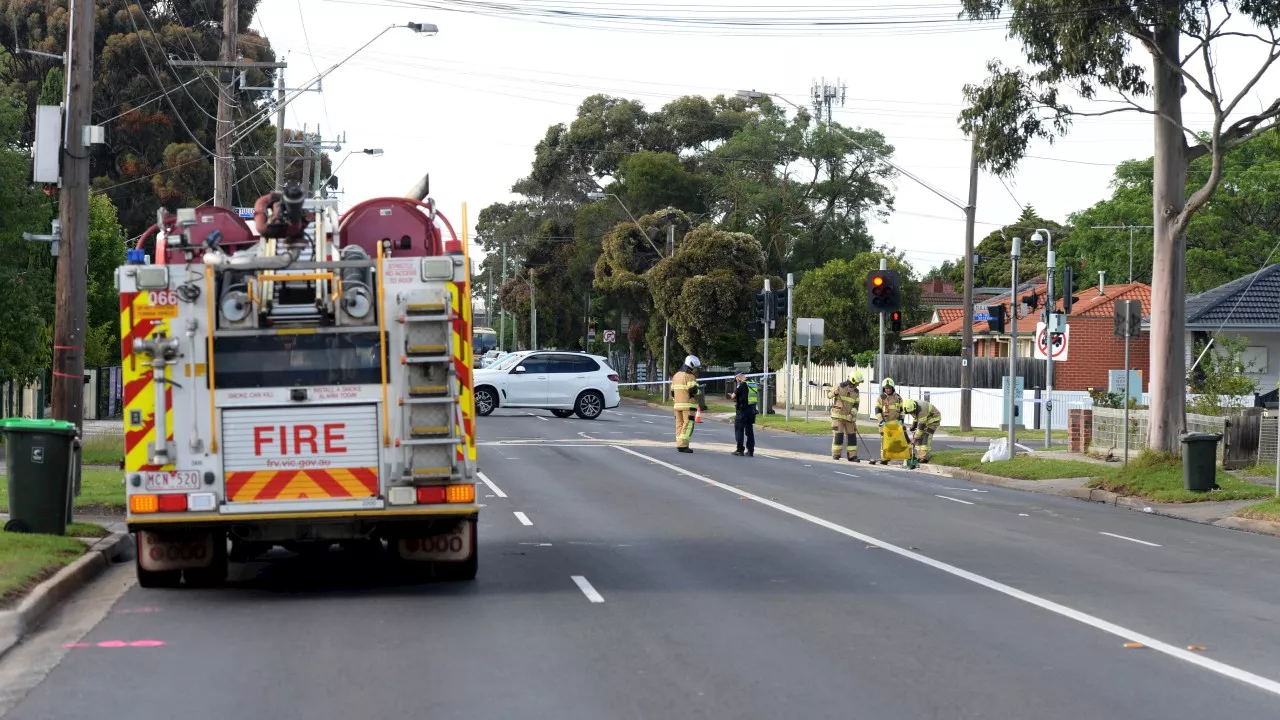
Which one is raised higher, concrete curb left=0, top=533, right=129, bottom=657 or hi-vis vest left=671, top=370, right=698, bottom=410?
hi-vis vest left=671, top=370, right=698, bottom=410

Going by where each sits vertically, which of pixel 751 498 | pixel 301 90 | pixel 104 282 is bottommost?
pixel 751 498

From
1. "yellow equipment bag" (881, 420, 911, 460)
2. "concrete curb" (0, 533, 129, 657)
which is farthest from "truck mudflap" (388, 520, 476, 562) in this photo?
"yellow equipment bag" (881, 420, 911, 460)

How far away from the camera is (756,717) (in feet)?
24.2

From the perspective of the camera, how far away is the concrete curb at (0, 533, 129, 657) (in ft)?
31.8

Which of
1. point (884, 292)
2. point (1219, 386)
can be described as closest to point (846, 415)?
point (884, 292)

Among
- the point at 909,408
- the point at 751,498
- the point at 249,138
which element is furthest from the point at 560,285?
the point at 751,498

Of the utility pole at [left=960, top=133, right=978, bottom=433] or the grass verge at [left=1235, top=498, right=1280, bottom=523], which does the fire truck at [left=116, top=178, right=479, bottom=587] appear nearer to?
the grass verge at [left=1235, top=498, right=1280, bottom=523]

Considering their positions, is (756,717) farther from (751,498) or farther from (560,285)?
(560,285)

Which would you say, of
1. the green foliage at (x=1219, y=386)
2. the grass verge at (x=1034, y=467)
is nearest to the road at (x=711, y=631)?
the grass verge at (x=1034, y=467)

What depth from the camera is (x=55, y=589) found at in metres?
11.1

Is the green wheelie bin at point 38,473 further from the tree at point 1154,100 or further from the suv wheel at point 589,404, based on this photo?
the suv wheel at point 589,404

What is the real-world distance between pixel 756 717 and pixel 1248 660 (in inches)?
136

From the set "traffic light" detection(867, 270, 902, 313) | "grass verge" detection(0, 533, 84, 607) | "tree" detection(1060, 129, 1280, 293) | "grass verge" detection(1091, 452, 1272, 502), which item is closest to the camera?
"grass verge" detection(0, 533, 84, 607)

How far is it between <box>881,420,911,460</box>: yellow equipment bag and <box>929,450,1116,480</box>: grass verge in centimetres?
69
